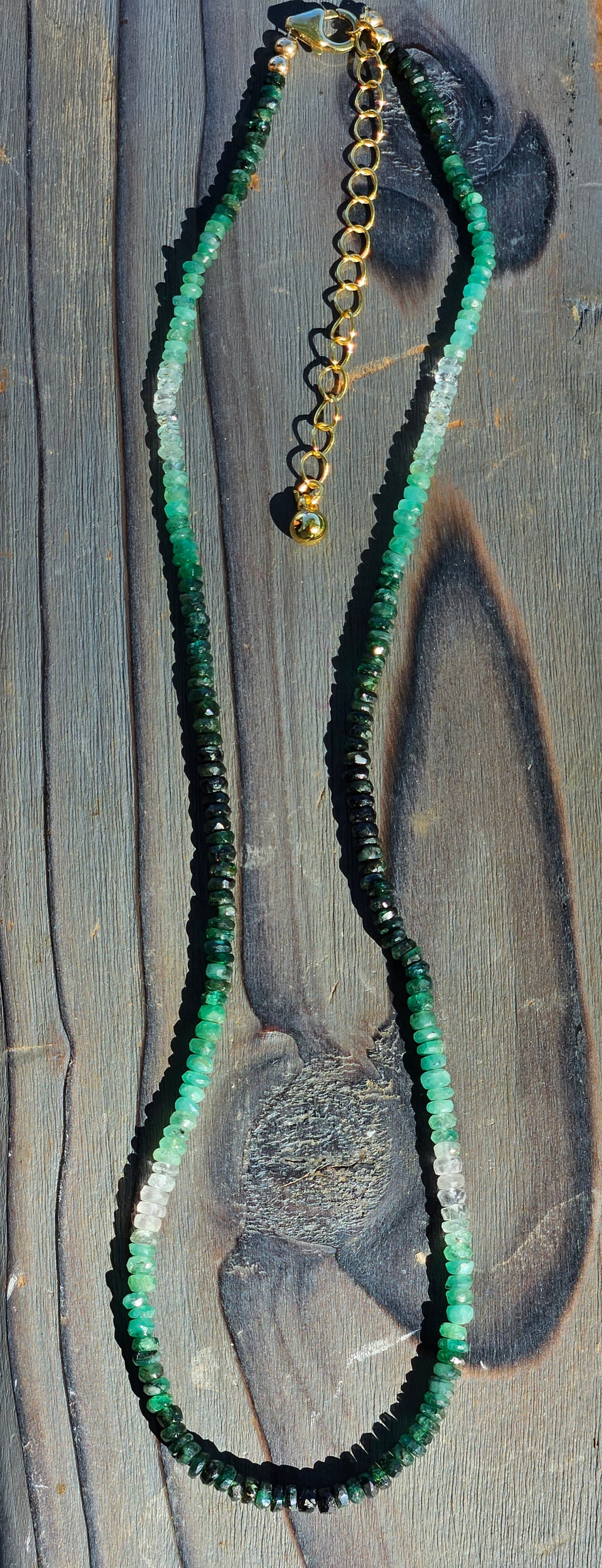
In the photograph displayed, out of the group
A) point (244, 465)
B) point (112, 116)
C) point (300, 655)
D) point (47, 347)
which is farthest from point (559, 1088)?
point (112, 116)

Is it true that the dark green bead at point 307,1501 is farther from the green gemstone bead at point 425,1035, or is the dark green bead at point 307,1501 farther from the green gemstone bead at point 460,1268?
the green gemstone bead at point 425,1035

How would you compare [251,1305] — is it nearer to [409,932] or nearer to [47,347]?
[409,932]

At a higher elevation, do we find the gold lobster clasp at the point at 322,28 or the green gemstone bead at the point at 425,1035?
the gold lobster clasp at the point at 322,28

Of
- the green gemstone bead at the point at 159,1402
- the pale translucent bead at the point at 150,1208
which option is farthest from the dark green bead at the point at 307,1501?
the pale translucent bead at the point at 150,1208

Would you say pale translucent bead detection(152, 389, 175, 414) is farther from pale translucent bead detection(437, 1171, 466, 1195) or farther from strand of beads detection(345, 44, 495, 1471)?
pale translucent bead detection(437, 1171, 466, 1195)

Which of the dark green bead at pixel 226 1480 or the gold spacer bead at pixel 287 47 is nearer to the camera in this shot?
the dark green bead at pixel 226 1480

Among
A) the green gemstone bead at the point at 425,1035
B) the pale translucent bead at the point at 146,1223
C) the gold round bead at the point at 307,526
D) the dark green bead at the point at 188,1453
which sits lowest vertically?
the dark green bead at the point at 188,1453

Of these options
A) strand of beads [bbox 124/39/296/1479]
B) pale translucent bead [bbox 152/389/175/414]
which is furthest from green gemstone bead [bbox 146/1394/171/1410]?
pale translucent bead [bbox 152/389/175/414]
